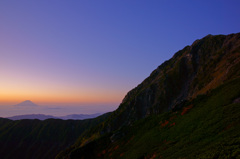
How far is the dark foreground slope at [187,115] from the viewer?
23.4 meters

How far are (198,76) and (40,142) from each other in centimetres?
20125

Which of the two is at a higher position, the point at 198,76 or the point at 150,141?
the point at 198,76

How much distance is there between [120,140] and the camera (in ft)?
168

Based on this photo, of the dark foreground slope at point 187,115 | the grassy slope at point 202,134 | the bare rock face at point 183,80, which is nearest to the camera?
the grassy slope at point 202,134

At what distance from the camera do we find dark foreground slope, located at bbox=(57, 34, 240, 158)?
2338 centimetres

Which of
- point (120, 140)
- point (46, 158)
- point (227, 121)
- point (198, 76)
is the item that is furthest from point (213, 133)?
point (46, 158)

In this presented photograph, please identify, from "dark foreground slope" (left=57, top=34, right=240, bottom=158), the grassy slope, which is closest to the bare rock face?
"dark foreground slope" (left=57, top=34, right=240, bottom=158)

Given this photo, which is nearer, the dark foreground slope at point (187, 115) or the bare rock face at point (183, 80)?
the dark foreground slope at point (187, 115)

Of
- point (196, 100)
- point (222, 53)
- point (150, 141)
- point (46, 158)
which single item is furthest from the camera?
point (46, 158)

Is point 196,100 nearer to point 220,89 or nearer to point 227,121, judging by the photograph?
point 220,89

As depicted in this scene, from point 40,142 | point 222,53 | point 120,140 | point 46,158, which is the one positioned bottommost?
point 46,158

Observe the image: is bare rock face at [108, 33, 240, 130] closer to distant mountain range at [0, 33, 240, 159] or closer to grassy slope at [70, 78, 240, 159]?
distant mountain range at [0, 33, 240, 159]

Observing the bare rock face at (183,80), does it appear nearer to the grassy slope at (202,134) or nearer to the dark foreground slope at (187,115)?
the dark foreground slope at (187,115)

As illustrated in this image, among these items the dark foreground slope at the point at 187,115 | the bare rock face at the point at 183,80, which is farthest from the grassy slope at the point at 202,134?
the bare rock face at the point at 183,80
